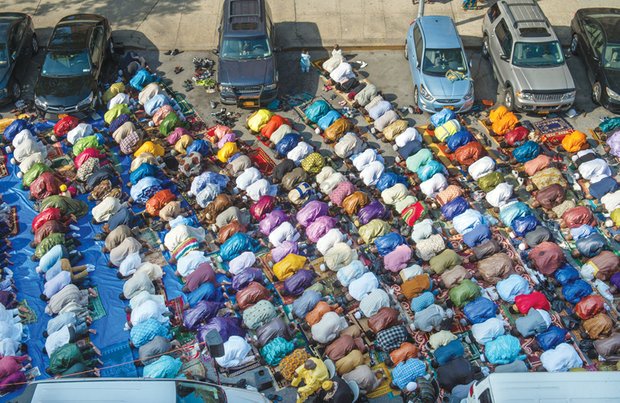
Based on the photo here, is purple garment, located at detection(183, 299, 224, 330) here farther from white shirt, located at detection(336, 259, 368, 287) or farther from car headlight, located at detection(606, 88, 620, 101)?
car headlight, located at detection(606, 88, 620, 101)

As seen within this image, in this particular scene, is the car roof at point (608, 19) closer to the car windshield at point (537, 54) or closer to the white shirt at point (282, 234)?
the car windshield at point (537, 54)

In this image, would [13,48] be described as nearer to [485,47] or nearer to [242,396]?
[242,396]

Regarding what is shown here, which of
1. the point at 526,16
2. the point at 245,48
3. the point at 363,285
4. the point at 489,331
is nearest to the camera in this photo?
the point at 489,331

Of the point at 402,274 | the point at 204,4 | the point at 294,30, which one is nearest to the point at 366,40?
the point at 294,30

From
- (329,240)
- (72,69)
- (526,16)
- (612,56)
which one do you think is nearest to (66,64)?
(72,69)

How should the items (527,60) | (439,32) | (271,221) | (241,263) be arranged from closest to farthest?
(241,263) < (271,221) < (527,60) < (439,32)

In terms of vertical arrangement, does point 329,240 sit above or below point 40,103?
below
